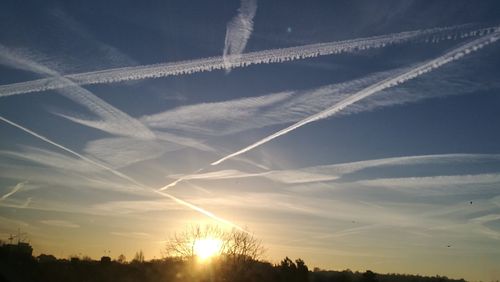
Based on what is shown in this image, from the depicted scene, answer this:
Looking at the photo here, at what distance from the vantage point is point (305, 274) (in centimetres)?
6359

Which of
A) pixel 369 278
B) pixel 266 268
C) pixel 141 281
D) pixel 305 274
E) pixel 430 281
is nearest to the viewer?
pixel 141 281

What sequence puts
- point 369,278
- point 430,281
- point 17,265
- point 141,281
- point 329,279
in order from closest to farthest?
1. point 17,265
2. point 141,281
3. point 369,278
4. point 329,279
5. point 430,281

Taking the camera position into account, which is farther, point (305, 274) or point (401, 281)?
point (401, 281)

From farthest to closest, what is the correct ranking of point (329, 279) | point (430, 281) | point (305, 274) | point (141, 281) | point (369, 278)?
point (430, 281)
point (329, 279)
point (369, 278)
point (305, 274)
point (141, 281)

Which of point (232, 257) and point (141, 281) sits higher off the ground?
point (232, 257)

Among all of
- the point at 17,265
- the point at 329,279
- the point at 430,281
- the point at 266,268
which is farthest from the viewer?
the point at 430,281

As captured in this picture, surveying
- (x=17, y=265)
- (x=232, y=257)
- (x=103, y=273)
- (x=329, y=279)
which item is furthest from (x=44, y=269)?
(x=329, y=279)

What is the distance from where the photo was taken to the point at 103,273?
2437 inches

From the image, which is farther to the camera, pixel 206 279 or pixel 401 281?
pixel 401 281

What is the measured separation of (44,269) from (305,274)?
30245 millimetres

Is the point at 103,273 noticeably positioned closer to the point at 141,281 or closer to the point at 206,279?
the point at 141,281

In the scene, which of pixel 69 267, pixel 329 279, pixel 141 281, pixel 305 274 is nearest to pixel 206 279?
pixel 141 281

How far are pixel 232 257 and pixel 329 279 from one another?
21.5 meters

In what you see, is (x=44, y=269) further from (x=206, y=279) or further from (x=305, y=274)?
(x=305, y=274)
